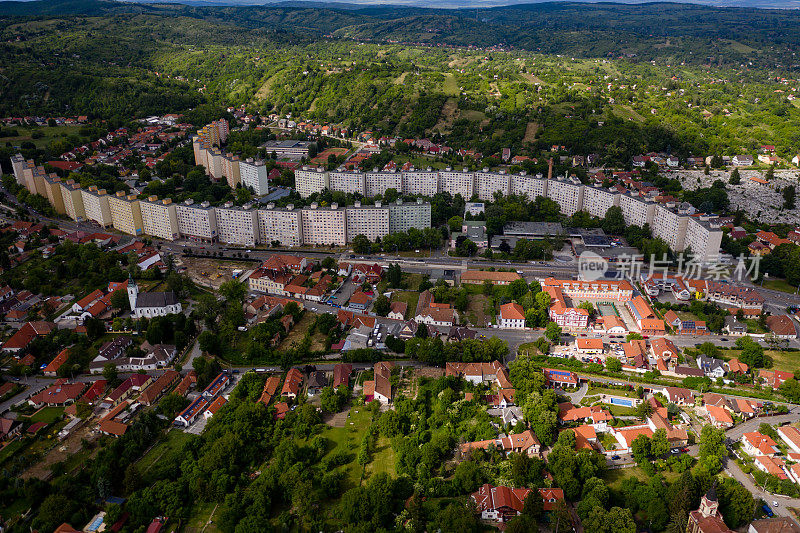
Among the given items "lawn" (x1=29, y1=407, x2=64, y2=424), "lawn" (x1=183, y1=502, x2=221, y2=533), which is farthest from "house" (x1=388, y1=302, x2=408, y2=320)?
"lawn" (x1=29, y1=407, x2=64, y2=424)

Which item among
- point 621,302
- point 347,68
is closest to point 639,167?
point 621,302

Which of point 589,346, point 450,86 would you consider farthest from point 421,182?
point 450,86

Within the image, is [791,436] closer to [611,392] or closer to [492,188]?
[611,392]

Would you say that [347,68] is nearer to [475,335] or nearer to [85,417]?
[475,335]

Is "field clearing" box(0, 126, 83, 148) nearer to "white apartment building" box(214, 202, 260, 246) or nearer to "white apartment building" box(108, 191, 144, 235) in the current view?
"white apartment building" box(108, 191, 144, 235)

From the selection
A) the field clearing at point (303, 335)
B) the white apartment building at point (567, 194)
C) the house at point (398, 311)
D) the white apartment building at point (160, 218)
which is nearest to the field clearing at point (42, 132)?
the white apartment building at point (160, 218)
